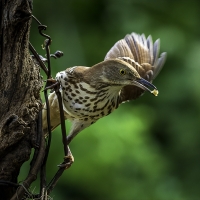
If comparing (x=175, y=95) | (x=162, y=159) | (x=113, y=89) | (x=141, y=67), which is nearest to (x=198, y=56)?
(x=175, y=95)

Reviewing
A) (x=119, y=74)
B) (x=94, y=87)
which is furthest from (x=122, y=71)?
(x=94, y=87)

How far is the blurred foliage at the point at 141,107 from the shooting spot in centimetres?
781

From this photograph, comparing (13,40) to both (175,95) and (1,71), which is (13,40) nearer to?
(1,71)

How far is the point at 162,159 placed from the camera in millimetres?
8758

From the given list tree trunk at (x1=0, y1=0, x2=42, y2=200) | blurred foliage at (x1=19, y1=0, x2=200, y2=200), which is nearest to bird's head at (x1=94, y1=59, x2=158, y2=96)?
tree trunk at (x1=0, y1=0, x2=42, y2=200)

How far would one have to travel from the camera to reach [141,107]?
870 cm

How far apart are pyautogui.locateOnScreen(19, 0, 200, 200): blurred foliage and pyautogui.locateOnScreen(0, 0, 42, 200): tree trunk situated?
3520 mm

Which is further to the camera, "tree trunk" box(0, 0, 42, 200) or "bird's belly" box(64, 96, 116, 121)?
"bird's belly" box(64, 96, 116, 121)

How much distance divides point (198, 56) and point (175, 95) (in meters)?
0.48

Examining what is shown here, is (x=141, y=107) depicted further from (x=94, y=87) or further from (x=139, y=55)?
(x=94, y=87)

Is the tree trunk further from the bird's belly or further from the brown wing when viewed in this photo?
the brown wing

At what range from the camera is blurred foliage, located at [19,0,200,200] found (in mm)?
7812

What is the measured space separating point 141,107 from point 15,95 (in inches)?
194

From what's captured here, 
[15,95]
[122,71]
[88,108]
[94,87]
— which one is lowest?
[88,108]
